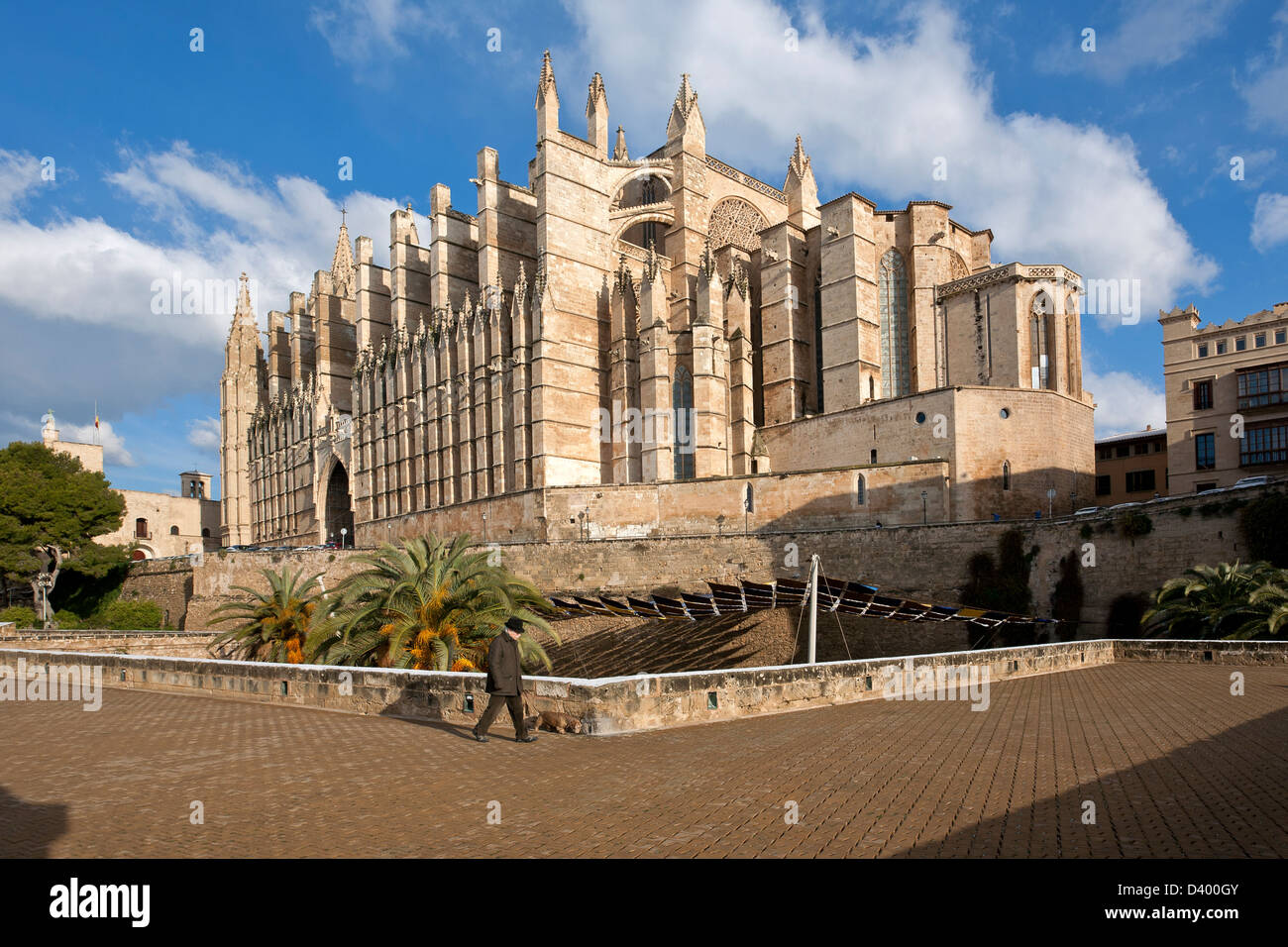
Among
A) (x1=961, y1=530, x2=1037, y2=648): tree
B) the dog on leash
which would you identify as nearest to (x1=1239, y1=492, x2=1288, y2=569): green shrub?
(x1=961, y1=530, x2=1037, y2=648): tree

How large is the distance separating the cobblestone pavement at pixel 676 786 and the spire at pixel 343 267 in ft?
189

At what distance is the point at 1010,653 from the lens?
1483 centimetres

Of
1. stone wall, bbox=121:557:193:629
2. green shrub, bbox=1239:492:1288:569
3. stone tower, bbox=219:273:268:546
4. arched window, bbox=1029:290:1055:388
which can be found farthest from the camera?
stone tower, bbox=219:273:268:546

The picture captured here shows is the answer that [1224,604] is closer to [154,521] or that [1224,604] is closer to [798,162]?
[798,162]

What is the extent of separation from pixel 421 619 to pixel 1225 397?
36966mm

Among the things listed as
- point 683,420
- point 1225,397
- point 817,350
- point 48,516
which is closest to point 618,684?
point 683,420

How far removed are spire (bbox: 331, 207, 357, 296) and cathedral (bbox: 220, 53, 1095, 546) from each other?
12.9 metres

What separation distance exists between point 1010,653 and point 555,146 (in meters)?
33.0

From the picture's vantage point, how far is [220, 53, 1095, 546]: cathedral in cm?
3164

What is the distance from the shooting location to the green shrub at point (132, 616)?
41906 mm

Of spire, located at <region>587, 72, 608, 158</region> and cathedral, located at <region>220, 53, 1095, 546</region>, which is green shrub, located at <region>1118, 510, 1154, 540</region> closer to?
cathedral, located at <region>220, 53, 1095, 546</region>

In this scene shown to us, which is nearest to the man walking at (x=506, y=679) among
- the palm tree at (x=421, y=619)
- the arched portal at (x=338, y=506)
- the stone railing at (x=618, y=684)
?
the stone railing at (x=618, y=684)
